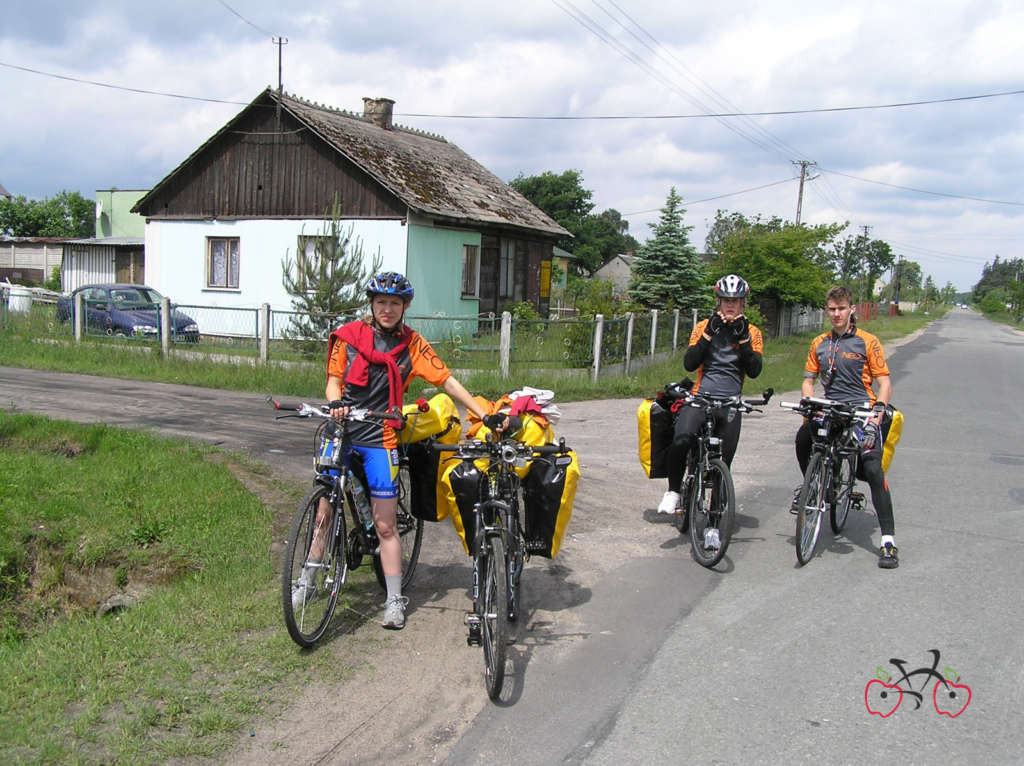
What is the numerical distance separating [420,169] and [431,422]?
19.3 meters

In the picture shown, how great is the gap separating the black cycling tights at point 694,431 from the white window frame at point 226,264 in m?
18.8

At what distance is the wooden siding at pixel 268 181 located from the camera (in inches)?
839

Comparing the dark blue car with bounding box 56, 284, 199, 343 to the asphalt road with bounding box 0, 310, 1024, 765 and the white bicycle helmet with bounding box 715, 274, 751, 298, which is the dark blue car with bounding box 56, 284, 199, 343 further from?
the white bicycle helmet with bounding box 715, 274, 751, 298

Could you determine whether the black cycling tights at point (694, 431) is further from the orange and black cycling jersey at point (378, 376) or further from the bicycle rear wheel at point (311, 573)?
the bicycle rear wheel at point (311, 573)

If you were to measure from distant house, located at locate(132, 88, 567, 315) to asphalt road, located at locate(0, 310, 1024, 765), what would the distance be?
12.2 m

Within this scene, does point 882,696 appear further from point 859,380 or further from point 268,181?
point 268,181

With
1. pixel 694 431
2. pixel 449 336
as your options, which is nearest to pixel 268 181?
pixel 449 336

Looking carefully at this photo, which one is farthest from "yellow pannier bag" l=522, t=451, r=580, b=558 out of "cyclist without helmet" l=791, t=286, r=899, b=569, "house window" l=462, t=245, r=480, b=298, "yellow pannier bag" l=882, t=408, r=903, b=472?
"house window" l=462, t=245, r=480, b=298

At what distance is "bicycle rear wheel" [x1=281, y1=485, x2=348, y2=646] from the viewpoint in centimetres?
421

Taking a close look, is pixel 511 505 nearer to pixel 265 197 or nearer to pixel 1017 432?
pixel 1017 432

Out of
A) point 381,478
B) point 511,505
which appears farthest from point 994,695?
point 381,478

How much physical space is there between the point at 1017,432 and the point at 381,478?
1115cm

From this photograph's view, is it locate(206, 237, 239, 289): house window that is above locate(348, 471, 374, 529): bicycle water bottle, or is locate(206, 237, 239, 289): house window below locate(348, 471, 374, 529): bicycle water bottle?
above

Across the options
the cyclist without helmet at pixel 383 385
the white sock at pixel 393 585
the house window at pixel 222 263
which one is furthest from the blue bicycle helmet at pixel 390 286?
the house window at pixel 222 263
